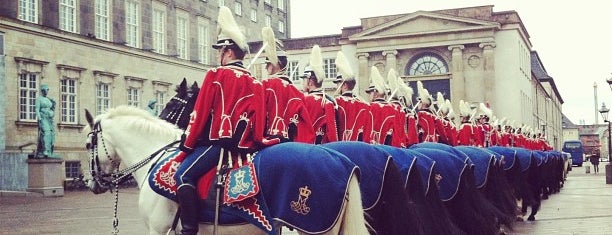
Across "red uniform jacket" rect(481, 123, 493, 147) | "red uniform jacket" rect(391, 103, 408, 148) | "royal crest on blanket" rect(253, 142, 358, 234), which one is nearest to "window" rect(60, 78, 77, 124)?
"red uniform jacket" rect(481, 123, 493, 147)

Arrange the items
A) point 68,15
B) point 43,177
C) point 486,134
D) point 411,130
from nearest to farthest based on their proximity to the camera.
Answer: point 411,130 < point 486,134 < point 43,177 < point 68,15

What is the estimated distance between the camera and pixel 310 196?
20.6 ft

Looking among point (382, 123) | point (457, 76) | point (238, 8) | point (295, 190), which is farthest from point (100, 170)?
point (457, 76)

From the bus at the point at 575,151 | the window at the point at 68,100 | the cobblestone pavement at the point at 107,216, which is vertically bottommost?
the bus at the point at 575,151

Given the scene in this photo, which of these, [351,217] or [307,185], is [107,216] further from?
[351,217]

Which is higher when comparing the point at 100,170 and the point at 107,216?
the point at 100,170

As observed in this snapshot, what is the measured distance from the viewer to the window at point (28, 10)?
31812 mm

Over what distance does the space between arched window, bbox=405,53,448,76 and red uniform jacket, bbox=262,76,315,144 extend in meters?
54.1

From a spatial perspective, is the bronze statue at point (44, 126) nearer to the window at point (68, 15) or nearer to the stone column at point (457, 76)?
the window at point (68, 15)

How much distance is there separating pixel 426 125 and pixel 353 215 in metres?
8.47

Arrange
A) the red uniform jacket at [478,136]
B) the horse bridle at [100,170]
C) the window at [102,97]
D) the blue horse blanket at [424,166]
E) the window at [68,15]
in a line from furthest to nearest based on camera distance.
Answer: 1. the window at [102,97]
2. the window at [68,15]
3. the red uniform jacket at [478,136]
4. the blue horse blanket at [424,166]
5. the horse bridle at [100,170]

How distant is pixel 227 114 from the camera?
6781 millimetres

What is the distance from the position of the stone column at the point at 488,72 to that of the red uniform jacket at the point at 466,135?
42348 millimetres

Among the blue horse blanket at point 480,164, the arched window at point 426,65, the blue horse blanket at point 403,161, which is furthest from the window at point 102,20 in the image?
the blue horse blanket at point 403,161
